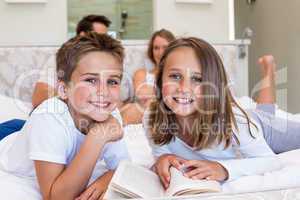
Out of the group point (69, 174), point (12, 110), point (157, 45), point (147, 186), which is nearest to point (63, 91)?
point (69, 174)

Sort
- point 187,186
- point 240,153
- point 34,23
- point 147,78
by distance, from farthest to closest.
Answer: point 34,23 < point 147,78 < point 240,153 < point 187,186

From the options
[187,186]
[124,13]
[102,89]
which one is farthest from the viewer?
[124,13]

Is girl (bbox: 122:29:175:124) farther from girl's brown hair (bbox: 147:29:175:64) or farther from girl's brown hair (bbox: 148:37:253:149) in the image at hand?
girl's brown hair (bbox: 148:37:253:149)

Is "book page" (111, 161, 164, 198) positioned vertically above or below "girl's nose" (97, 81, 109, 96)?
below

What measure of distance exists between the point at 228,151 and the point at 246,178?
19 centimetres

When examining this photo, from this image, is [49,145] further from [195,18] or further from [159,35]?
[195,18]

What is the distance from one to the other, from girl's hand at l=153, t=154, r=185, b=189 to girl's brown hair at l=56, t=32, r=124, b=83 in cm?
25

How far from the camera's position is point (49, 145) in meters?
0.76

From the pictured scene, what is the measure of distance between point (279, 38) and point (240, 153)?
5.14ft

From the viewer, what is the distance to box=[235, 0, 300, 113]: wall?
2.09 metres

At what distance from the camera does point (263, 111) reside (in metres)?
1.52

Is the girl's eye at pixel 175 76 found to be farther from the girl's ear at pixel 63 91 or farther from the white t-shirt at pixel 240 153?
Answer: the girl's ear at pixel 63 91

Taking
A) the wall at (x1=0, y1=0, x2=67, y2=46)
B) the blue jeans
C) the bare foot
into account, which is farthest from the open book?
the wall at (x1=0, y1=0, x2=67, y2=46)

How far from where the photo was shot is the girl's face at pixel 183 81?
93 centimetres
